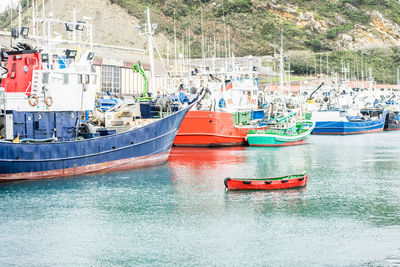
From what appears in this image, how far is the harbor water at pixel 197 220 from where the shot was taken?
16.6 m

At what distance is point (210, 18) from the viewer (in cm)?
12319

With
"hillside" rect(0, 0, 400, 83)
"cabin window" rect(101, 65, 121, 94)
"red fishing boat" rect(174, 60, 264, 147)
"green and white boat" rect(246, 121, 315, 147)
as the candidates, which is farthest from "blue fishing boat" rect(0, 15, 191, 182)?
"hillside" rect(0, 0, 400, 83)

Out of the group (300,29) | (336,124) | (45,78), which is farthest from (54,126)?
(300,29)

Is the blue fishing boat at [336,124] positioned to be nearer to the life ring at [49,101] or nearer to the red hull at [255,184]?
the red hull at [255,184]

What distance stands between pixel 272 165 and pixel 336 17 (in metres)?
107

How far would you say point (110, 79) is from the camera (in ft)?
213

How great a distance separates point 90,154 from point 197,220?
31.5 feet

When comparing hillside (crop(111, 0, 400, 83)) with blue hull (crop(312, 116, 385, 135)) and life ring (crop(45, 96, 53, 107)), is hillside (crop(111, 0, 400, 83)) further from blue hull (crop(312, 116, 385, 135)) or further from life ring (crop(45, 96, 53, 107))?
life ring (crop(45, 96, 53, 107))

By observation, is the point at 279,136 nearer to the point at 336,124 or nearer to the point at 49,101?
the point at 336,124

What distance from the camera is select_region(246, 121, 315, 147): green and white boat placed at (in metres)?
45.0

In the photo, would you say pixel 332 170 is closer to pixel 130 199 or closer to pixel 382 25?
pixel 130 199

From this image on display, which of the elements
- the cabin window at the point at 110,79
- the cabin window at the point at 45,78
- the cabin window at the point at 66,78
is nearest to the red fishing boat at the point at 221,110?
the cabin window at the point at 66,78

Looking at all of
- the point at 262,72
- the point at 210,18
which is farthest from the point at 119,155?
the point at 210,18

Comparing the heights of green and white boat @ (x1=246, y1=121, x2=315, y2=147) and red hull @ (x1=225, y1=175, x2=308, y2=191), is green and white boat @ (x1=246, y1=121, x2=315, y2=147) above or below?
above
